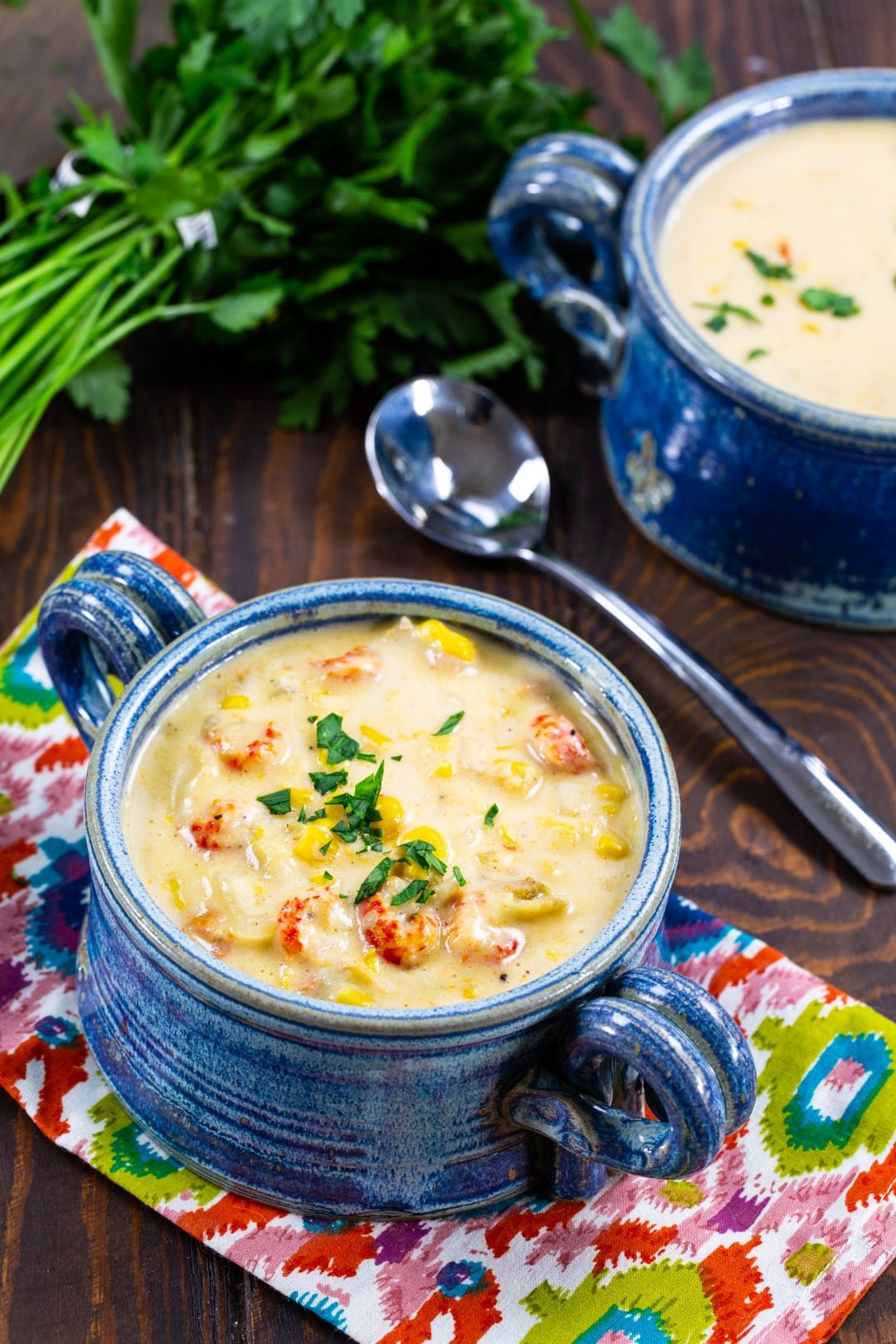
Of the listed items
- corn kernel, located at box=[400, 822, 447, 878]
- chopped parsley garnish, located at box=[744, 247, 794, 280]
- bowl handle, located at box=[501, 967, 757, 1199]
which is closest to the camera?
bowl handle, located at box=[501, 967, 757, 1199]

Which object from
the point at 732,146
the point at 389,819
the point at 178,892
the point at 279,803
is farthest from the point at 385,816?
the point at 732,146

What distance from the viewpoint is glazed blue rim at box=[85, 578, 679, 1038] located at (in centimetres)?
151

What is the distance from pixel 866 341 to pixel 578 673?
2.98 feet

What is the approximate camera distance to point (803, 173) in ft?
9.08

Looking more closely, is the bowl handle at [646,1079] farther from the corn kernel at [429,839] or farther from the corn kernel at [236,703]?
the corn kernel at [236,703]

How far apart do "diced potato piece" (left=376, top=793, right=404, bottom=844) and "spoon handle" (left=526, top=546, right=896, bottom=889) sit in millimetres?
699

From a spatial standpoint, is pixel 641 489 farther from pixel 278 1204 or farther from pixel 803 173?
pixel 278 1204

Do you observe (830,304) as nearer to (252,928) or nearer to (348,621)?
(348,621)

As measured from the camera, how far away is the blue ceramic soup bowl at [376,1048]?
1.51m

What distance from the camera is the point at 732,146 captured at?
278 centimetres

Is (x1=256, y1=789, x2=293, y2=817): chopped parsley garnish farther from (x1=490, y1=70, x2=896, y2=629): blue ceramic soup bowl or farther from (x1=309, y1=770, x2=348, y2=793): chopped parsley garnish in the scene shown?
(x1=490, y1=70, x2=896, y2=629): blue ceramic soup bowl

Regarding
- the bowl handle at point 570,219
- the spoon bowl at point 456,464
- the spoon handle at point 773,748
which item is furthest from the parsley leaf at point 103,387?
the spoon handle at point 773,748

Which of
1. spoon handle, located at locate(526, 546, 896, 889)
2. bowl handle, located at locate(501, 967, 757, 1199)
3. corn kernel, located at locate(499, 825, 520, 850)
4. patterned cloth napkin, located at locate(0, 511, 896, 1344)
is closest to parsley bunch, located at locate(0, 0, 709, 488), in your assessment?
spoon handle, located at locate(526, 546, 896, 889)

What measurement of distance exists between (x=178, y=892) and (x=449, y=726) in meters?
0.35
